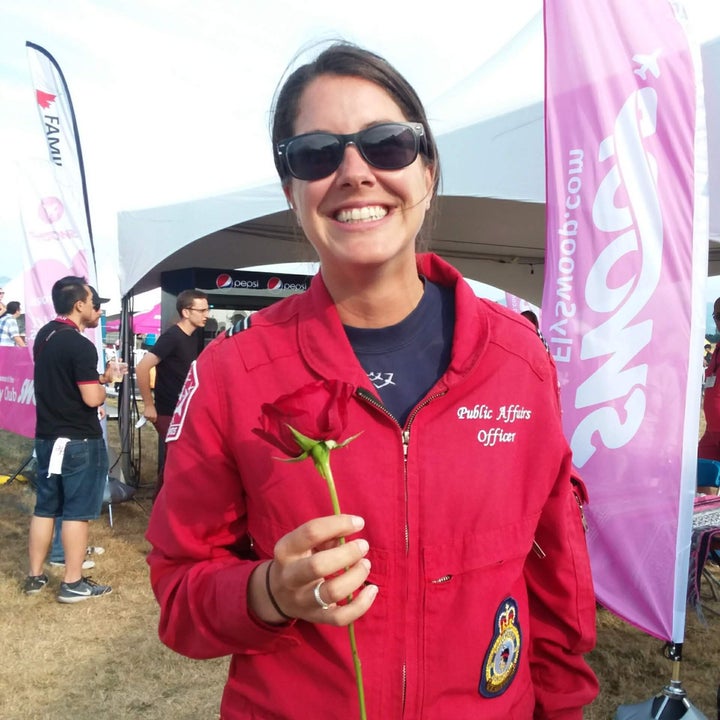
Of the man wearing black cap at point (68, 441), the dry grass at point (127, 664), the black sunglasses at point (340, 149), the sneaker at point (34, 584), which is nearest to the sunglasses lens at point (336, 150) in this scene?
the black sunglasses at point (340, 149)

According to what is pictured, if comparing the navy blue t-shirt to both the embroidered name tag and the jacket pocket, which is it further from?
the embroidered name tag

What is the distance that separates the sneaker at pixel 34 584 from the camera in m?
3.88

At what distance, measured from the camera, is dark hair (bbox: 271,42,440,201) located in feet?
3.16

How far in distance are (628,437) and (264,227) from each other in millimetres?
4911

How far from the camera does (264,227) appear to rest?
21.5 ft

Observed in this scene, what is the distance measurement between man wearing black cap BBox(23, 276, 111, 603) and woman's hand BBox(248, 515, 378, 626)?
343cm

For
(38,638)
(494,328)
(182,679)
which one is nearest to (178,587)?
(494,328)

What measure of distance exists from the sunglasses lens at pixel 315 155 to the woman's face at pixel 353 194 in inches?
0.5

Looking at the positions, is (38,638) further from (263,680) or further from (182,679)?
(263,680)

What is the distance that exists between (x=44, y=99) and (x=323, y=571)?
5.90 meters

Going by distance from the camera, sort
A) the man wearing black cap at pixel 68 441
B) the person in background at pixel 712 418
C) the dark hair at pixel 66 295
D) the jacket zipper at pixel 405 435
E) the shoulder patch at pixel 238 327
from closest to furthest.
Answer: the jacket zipper at pixel 405 435 < the shoulder patch at pixel 238 327 < the man wearing black cap at pixel 68 441 < the dark hair at pixel 66 295 < the person in background at pixel 712 418

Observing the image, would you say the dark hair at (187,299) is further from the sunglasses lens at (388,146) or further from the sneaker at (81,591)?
the sunglasses lens at (388,146)

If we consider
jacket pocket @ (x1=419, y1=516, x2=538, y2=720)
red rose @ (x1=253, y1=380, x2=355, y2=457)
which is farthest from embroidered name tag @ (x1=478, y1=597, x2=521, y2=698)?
red rose @ (x1=253, y1=380, x2=355, y2=457)

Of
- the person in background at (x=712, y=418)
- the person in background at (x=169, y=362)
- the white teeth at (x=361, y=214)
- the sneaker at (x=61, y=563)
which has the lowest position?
the sneaker at (x=61, y=563)
